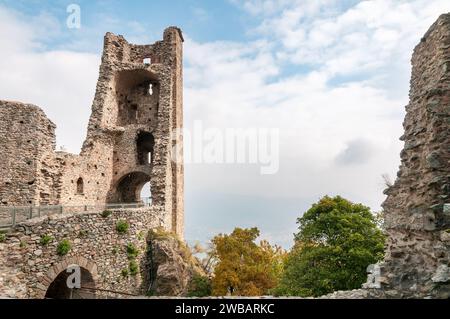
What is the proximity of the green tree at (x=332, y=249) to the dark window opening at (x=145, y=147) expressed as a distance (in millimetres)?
15796

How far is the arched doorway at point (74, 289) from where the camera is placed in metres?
14.1

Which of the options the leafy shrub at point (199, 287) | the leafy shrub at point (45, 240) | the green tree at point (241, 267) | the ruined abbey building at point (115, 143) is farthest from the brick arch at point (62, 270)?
the green tree at point (241, 267)

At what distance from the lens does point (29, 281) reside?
11711mm

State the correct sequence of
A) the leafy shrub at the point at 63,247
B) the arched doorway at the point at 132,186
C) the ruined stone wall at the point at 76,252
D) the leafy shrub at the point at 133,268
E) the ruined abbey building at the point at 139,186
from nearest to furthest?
the ruined abbey building at the point at 139,186 < the ruined stone wall at the point at 76,252 < the leafy shrub at the point at 63,247 < the leafy shrub at the point at 133,268 < the arched doorway at the point at 132,186

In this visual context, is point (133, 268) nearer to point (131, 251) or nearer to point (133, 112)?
point (131, 251)

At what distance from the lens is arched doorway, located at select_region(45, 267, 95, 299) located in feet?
46.4

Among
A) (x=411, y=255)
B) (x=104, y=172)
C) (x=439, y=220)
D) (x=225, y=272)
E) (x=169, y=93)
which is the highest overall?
(x=169, y=93)

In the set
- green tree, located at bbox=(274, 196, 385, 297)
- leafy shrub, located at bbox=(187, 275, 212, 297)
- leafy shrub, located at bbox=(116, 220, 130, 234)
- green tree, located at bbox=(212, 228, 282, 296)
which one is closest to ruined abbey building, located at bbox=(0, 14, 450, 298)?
leafy shrub, located at bbox=(116, 220, 130, 234)

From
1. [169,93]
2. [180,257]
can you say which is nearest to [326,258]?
[180,257]

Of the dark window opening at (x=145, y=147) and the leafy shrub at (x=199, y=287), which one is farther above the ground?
the dark window opening at (x=145, y=147)

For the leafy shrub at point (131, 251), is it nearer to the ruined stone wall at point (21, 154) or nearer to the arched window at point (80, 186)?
the ruined stone wall at point (21, 154)

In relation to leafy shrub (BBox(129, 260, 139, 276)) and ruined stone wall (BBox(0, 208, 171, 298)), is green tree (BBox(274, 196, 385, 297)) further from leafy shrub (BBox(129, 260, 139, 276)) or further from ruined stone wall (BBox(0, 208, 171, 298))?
ruined stone wall (BBox(0, 208, 171, 298))

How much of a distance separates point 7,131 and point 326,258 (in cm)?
1756

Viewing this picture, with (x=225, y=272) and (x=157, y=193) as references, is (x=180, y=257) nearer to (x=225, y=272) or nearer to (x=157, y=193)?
(x=225, y=272)
